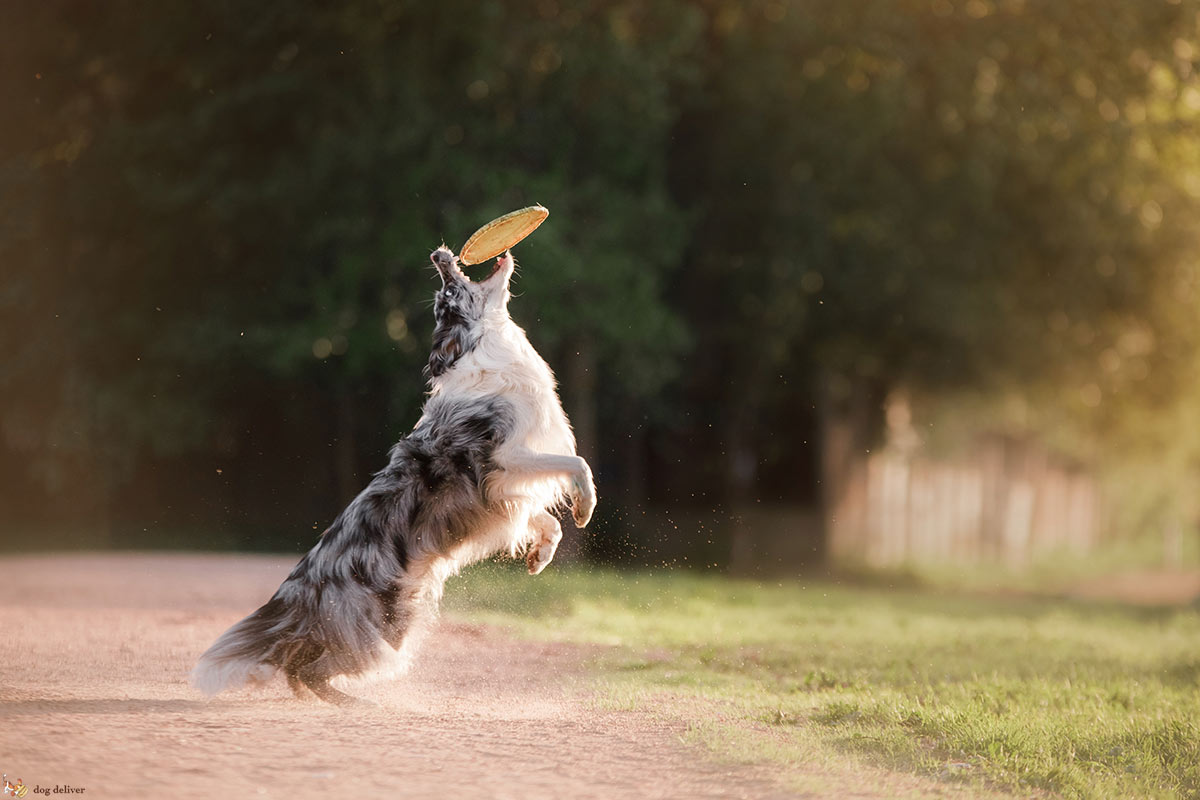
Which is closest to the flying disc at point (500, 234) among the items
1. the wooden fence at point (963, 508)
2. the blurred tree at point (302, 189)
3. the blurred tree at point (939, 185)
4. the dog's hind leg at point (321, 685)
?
the dog's hind leg at point (321, 685)

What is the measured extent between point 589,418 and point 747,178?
4.07 metres

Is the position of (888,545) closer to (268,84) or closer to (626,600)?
(626,600)

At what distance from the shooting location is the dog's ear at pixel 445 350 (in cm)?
689

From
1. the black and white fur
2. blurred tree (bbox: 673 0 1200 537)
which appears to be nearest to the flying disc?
the black and white fur

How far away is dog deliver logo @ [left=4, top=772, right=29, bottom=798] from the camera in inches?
182

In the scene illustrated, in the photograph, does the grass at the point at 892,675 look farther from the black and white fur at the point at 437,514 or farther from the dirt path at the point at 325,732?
the black and white fur at the point at 437,514

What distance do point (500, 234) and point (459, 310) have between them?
62 centimetres

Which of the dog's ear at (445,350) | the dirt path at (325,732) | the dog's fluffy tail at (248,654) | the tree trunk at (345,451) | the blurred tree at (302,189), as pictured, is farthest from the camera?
the tree trunk at (345,451)

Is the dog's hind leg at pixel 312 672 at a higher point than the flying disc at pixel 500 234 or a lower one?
lower

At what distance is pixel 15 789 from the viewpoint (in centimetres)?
465

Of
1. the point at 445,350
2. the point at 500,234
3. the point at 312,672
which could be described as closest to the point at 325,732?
the point at 312,672

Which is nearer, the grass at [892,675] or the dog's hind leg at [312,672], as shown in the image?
the grass at [892,675]

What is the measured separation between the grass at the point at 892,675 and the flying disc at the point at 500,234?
253 centimetres

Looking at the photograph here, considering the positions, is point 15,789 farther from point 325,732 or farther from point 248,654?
point 248,654
